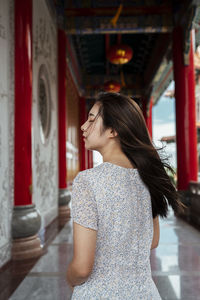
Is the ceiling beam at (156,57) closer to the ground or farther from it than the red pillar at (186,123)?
farther from it

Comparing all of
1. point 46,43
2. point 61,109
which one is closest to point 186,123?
point 61,109

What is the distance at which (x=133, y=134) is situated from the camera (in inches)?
27.9

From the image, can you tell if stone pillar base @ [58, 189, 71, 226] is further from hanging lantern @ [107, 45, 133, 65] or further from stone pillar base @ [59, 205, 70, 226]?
hanging lantern @ [107, 45, 133, 65]

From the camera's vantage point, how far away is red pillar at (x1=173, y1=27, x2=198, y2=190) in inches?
202

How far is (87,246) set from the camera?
2.03 feet

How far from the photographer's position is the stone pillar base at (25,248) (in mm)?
2820

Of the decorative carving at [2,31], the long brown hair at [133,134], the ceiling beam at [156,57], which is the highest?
the ceiling beam at [156,57]

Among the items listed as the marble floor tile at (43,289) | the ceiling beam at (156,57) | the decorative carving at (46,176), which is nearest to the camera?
the marble floor tile at (43,289)

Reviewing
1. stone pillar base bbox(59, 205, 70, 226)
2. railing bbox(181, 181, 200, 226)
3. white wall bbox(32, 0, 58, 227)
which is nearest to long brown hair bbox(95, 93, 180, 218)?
white wall bbox(32, 0, 58, 227)

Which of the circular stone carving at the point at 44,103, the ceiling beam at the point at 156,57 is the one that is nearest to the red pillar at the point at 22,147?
the circular stone carving at the point at 44,103

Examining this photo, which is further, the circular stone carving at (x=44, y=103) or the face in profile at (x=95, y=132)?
the circular stone carving at (x=44, y=103)

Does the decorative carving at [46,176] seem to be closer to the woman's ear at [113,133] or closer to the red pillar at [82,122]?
the woman's ear at [113,133]

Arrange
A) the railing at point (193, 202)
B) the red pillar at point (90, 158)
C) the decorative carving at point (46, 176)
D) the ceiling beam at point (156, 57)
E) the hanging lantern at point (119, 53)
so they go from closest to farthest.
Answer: the decorative carving at point (46, 176), the railing at point (193, 202), the hanging lantern at point (119, 53), the ceiling beam at point (156, 57), the red pillar at point (90, 158)

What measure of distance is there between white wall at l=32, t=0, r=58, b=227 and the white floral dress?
2.93 m
